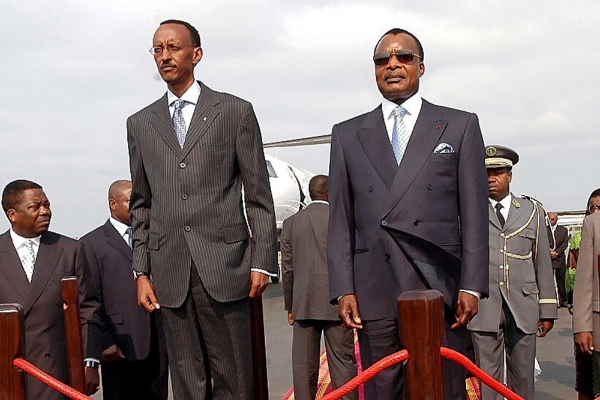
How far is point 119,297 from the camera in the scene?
5.27 metres

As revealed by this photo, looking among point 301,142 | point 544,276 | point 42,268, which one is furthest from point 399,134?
point 301,142

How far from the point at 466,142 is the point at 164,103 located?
4.56ft

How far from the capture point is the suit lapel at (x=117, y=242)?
5.33m

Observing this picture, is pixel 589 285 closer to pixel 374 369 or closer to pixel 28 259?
pixel 374 369

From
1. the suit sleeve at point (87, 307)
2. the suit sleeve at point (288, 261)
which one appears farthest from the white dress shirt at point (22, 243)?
the suit sleeve at point (288, 261)

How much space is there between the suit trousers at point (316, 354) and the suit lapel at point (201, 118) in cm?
306

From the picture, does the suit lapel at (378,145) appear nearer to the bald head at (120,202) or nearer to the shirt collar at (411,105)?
the shirt collar at (411,105)

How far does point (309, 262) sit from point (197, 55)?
320 centimetres

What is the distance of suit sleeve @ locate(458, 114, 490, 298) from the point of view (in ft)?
10.5

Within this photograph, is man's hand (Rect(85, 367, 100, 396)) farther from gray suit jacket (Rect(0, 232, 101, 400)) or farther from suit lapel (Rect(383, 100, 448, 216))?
suit lapel (Rect(383, 100, 448, 216))

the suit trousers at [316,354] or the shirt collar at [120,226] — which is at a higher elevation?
the shirt collar at [120,226]

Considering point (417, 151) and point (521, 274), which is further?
point (521, 274)

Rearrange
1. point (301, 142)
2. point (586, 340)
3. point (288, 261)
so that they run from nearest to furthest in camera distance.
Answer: point (586, 340), point (288, 261), point (301, 142)

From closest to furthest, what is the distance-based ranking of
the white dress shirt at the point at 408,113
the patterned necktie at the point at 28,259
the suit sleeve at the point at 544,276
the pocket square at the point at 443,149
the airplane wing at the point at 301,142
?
1. the pocket square at the point at 443,149
2. the white dress shirt at the point at 408,113
3. the patterned necktie at the point at 28,259
4. the suit sleeve at the point at 544,276
5. the airplane wing at the point at 301,142
